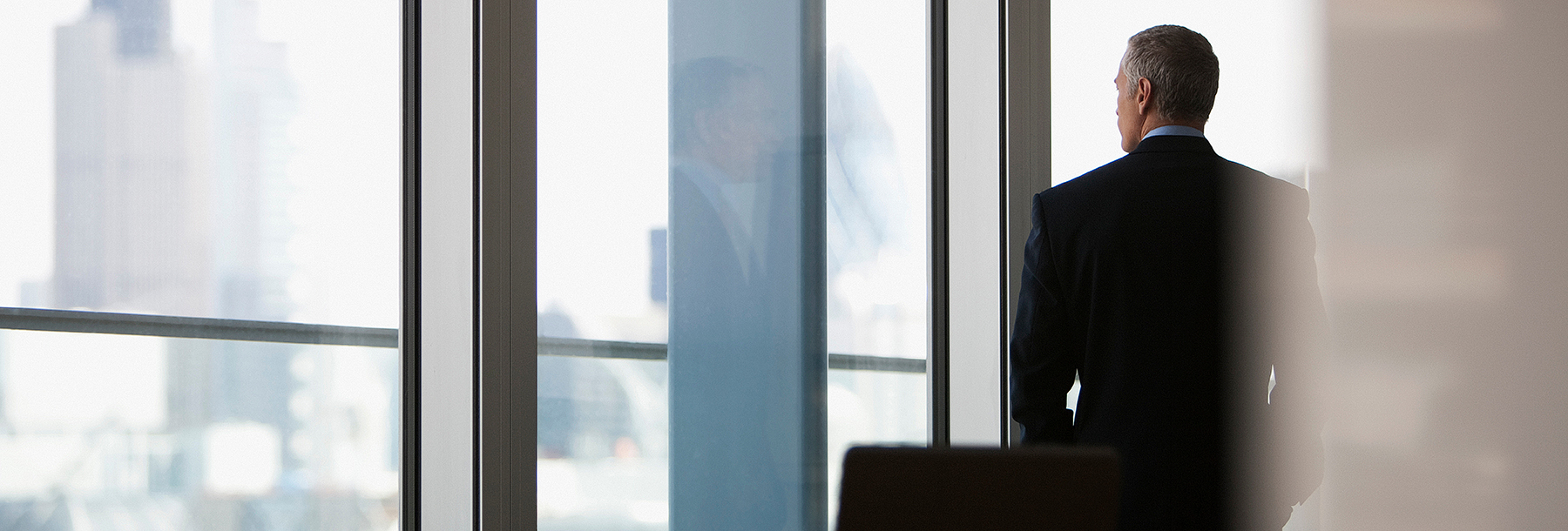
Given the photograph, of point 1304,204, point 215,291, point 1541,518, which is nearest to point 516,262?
point 215,291

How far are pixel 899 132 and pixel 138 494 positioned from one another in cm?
169

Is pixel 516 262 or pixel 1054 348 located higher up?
pixel 516 262

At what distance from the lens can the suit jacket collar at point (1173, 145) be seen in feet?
5.77

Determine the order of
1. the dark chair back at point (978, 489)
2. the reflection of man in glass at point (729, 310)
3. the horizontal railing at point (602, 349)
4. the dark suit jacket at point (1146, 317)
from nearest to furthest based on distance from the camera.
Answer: the dark chair back at point (978, 489), the dark suit jacket at point (1146, 317), the horizontal railing at point (602, 349), the reflection of man in glass at point (729, 310)

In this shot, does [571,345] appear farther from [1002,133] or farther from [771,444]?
[1002,133]

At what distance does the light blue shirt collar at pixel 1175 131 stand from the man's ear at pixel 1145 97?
0.17ft

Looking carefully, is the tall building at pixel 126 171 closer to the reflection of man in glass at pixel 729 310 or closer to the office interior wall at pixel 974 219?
the reflection of man in glass at pixel 729 310

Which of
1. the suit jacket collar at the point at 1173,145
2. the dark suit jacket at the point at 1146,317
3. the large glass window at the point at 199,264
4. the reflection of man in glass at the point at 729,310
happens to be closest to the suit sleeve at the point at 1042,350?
the dark suit jacket at the point at 1146,317

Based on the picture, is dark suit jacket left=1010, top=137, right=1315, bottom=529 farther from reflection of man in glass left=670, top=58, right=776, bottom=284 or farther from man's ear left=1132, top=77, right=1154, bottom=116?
reflection of man in glass left=670, top=58, right=776, bottom=284

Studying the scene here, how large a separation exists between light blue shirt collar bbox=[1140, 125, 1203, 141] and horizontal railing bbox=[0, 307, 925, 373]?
0.96 meters

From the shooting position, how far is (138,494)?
1.58 meters

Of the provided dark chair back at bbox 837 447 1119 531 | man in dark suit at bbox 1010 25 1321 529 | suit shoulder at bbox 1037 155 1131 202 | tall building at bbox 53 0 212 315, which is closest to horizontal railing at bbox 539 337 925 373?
tall building at bbox 53 0 212 315

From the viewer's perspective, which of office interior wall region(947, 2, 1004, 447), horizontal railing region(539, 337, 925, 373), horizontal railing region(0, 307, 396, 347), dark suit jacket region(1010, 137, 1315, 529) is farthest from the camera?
office interior wall region(947, 2, 1004, 447)

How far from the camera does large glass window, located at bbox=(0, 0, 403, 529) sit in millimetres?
1500
